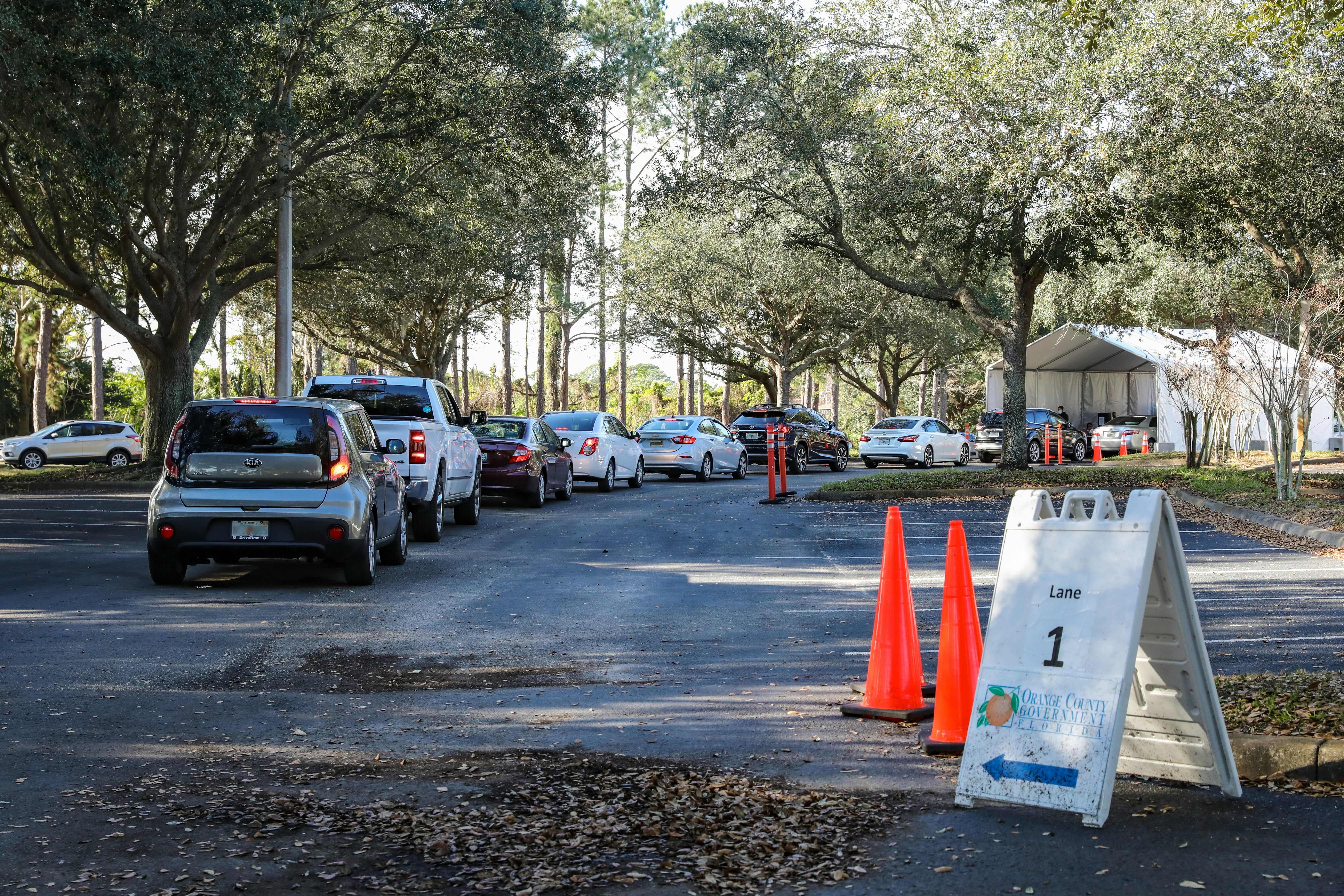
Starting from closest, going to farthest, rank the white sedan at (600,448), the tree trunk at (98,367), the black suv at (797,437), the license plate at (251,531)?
the license plate at (251,531) → the white sedan at (600,448) → the black suv at (797,437) → the tree trunk at (98,367)

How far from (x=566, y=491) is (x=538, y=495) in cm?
194

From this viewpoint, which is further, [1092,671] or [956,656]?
[956,656]

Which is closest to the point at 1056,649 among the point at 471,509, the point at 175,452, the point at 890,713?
the point at 890,713

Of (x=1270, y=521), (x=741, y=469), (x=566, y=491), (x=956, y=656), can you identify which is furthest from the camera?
(x=741, y=469)

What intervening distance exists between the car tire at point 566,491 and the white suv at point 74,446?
19877 millimetres

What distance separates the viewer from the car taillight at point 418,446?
46.7ft

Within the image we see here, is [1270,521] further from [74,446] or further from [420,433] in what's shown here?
[74,446]

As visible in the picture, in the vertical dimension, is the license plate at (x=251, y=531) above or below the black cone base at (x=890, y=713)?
above

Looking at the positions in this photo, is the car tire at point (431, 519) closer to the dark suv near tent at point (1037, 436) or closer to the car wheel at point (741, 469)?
the car wheel at point (741, 469)

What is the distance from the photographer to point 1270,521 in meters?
16.4

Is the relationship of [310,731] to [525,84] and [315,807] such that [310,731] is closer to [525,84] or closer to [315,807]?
[315,807]

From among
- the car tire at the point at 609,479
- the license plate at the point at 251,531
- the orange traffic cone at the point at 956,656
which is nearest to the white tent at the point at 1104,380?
the car tire at the point at 609,479

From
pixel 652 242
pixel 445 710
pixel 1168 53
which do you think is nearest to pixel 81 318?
pixel 652 242

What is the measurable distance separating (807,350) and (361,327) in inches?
648
